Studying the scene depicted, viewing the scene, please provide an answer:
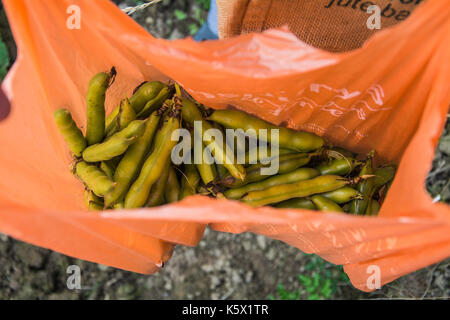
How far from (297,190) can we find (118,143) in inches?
24.0

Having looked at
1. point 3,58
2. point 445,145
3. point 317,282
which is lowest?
point 317,282

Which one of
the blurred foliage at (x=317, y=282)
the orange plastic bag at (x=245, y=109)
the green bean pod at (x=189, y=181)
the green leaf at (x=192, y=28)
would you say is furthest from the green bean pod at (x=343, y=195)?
the green leaf at (x=192, y=28)

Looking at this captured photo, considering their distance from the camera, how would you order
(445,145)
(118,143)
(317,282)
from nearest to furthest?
(118,143)
(445,145)
(317,282)

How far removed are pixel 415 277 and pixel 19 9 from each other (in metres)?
2.11

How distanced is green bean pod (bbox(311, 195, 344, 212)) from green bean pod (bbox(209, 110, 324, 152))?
18 centimetres

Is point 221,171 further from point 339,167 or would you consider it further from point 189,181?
point 339,167

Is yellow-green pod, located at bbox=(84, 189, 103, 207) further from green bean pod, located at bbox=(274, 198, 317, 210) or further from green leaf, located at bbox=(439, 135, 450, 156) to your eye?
green leaf, located at bbox=(439, 135, 450, 156)

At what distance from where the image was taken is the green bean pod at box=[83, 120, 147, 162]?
116 cm

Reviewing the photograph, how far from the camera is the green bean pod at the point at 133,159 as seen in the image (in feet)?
4.00

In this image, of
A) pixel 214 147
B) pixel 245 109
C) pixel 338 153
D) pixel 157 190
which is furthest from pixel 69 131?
pixel 338 153

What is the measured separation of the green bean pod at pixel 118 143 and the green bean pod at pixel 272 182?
14.5 inches

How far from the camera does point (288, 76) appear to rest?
1.05 metres

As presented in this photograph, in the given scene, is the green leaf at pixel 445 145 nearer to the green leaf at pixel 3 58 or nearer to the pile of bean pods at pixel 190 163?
the pile of bean pods at pixel 190 163

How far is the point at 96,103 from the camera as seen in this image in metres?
1.22
